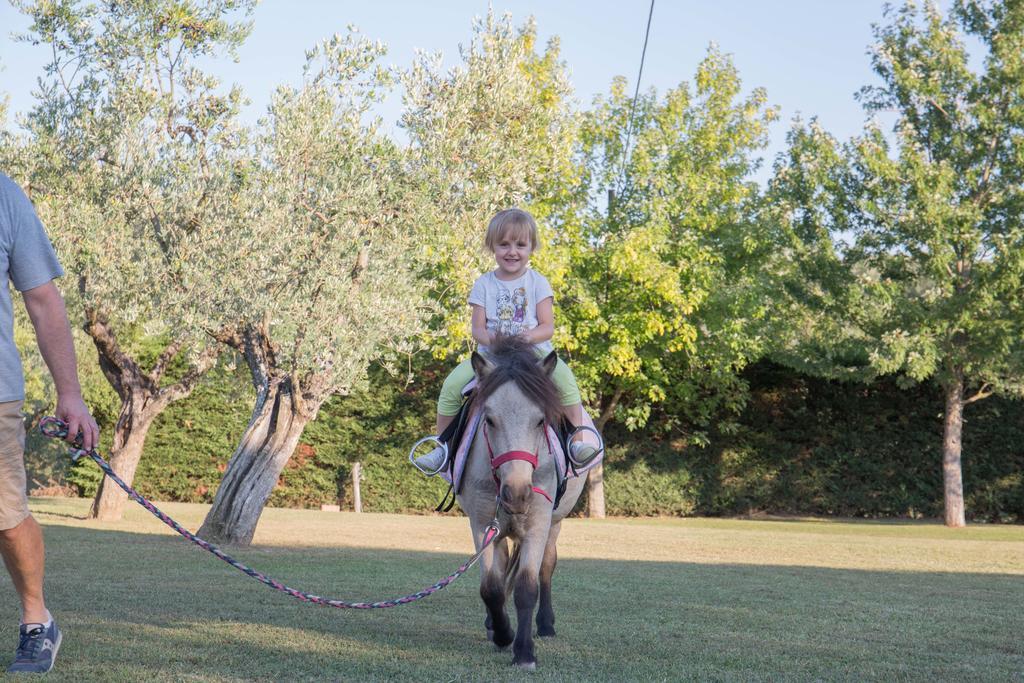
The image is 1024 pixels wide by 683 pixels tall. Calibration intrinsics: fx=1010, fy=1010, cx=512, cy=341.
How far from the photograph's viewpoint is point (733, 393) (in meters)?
24.1

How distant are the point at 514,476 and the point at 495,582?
1084mm

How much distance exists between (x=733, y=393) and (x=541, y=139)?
34.7 feet

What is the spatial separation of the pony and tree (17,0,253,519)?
814cm

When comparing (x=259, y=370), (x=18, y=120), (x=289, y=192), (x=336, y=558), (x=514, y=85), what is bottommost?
(x=336, y=558)

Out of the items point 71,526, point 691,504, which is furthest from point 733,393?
point 71,526

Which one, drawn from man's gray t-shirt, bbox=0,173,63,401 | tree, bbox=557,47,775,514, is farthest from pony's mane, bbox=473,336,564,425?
tree, bbox=557,47,775,514

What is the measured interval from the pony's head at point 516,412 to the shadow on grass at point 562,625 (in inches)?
38.7

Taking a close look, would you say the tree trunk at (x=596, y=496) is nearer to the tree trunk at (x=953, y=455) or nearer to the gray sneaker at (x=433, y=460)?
the tree trunk at (x=953, y=455)

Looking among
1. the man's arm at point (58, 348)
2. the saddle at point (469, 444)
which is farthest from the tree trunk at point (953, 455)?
the man's arm at point (58, 348)

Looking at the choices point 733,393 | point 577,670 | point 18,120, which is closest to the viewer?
point 577,670

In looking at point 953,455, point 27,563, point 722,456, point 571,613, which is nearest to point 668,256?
point 722,456

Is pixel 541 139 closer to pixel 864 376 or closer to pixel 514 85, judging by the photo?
pixel 514 85

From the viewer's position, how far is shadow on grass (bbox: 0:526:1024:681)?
5324mm

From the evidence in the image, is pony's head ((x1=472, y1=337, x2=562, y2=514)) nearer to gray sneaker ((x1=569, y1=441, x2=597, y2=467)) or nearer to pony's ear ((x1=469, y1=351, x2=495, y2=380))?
pony's ear ((x1=469, y1=351, x2=495, y2=380))
